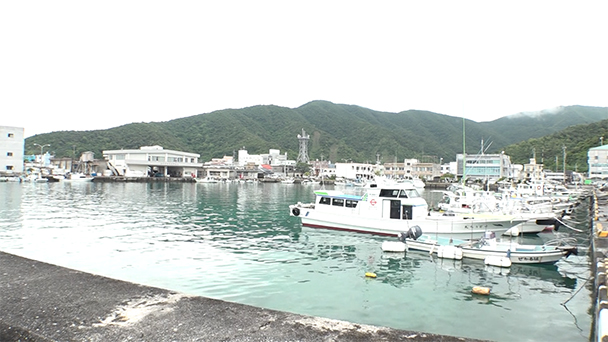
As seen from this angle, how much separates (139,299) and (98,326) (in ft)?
2.15

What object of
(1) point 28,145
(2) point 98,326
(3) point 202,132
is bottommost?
(2) point 98,326

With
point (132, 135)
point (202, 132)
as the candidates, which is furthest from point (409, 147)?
point (132, 135)

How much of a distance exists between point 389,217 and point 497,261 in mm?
7634

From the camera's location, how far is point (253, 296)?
10.8 metres

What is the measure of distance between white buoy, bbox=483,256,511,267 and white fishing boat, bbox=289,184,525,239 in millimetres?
4985

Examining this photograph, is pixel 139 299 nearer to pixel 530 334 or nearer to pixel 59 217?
pixel 530 334

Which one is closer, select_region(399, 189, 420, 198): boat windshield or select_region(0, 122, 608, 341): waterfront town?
select_region(399, 189, 420, 198): boat windshield

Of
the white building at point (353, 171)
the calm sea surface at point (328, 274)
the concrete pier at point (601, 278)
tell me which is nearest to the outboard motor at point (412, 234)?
the calm sea surface at point (328, 274)

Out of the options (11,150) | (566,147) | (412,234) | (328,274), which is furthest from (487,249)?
(566,147)

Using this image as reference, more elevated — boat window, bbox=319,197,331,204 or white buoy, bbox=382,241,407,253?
boat window, bbox=319,197,331,204

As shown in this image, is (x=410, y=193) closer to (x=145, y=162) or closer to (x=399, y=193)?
(x=399, y=193)

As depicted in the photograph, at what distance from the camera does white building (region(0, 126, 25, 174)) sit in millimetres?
77188

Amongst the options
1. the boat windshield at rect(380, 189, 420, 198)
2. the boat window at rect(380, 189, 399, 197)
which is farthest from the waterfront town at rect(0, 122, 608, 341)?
the boat window at rect(380, 189, 399, 197)

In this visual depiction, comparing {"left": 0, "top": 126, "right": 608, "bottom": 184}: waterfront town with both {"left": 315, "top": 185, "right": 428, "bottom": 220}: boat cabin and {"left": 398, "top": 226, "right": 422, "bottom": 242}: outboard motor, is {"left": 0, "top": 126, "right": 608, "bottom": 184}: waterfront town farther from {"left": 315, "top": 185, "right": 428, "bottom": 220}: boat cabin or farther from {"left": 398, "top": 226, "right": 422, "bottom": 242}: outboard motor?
{"left": 398, "top": 226, "right": 422, "bottom": 242}: outboard motor
